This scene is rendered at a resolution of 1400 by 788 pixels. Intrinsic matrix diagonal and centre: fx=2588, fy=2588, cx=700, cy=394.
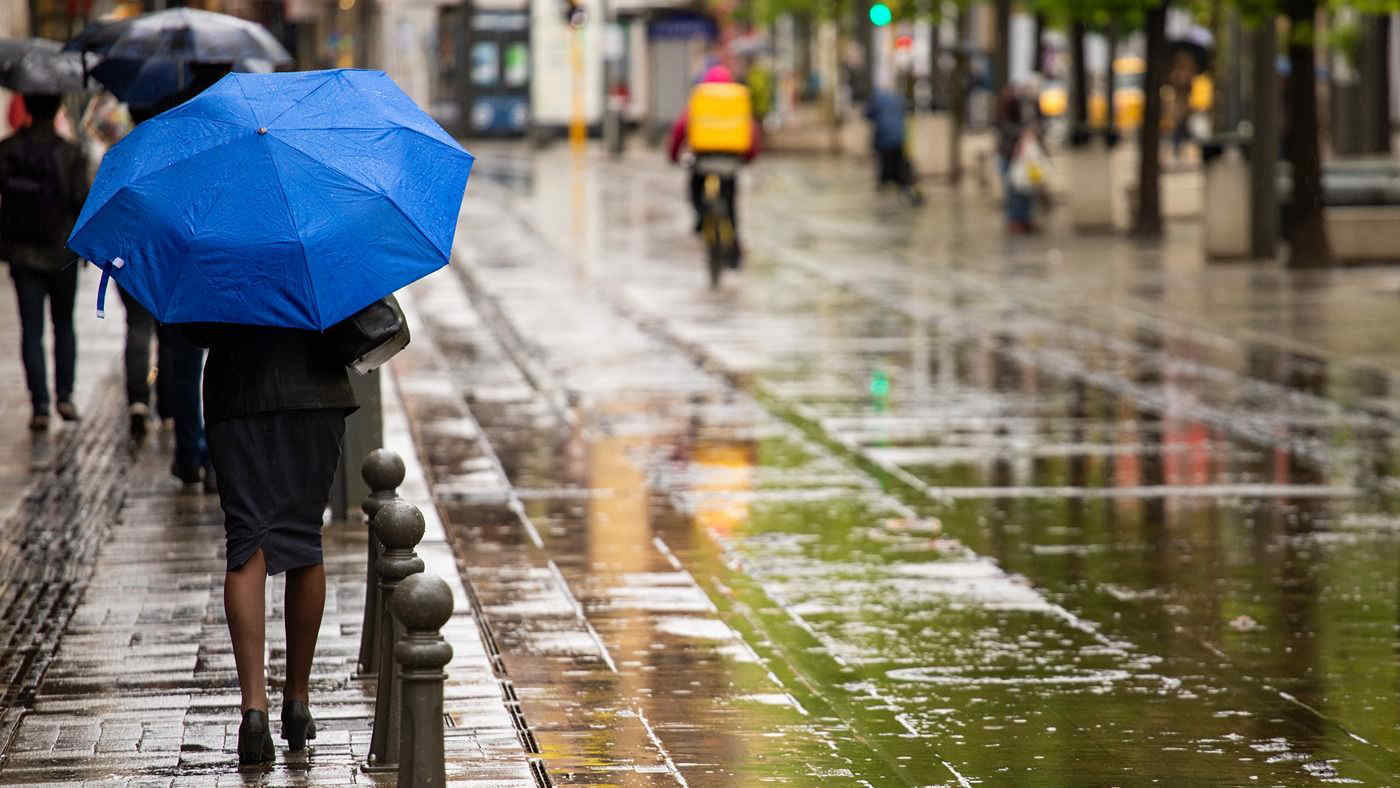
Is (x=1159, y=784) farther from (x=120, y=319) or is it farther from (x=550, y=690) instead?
(x=120, y=319)

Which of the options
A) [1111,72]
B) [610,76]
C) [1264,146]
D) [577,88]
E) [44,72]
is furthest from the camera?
[577,88]

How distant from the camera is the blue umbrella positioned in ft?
21.0

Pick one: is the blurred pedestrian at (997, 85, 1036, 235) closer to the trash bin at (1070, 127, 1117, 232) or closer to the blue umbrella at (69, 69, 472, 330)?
the trash bin at (1070, 127, 1117, 232)

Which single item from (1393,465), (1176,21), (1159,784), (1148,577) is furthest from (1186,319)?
(1176,21)

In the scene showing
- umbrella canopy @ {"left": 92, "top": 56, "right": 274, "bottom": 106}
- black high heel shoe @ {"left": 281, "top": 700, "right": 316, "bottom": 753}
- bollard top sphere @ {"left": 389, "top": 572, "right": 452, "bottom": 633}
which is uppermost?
umbrella canopy @ {"left": 92, "top": 56, "right": 274, "bottom": 106}

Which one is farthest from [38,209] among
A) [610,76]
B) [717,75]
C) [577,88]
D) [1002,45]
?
[577,88]

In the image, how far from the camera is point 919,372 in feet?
55.3

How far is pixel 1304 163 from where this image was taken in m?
24.0

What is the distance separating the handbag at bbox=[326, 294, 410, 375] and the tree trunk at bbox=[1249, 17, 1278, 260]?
19.2m

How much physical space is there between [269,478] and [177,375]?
4832 mm

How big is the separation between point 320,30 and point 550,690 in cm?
6608

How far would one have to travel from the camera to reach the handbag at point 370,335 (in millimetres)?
6629

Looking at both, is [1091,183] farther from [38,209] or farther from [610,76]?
[610,76]

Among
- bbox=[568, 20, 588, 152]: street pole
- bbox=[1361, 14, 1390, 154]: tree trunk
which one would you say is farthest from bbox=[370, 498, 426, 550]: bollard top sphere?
bbox=[568, 20, 588, 152]: street pole
